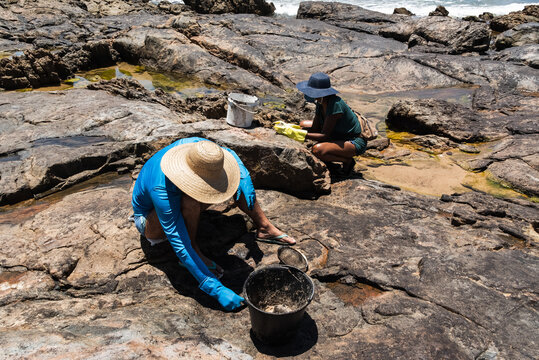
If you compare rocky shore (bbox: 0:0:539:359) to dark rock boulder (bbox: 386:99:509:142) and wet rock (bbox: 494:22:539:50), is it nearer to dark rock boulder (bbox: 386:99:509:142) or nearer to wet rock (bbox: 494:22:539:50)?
dark rock boulder (bbox: 386:99:509:142)

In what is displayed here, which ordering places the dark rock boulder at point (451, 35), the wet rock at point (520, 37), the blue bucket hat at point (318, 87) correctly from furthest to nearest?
the wet rock at point (520, 37) < the dark rock boulder at point (451, 35) < the blue bucket hat at point (318, 87)

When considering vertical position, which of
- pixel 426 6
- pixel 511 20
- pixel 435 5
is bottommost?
pixel 511 20

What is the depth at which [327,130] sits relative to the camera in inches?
194

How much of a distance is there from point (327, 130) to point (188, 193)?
2.76m

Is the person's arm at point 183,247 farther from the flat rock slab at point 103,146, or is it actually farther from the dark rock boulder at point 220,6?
the dark rock boulder at point 220,6

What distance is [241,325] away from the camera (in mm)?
2709

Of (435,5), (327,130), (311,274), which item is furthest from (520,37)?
(435,5)

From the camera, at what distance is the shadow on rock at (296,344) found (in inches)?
98.6

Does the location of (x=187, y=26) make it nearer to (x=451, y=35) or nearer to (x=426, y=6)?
(x=451, y=35)

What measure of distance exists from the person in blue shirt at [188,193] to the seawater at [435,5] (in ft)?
77.8

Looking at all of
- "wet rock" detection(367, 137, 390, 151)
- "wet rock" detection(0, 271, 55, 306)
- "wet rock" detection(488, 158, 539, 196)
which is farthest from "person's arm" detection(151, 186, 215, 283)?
"wet rock" detection(488, 158, 539, 196)

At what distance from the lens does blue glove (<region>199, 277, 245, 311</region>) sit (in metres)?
2.75

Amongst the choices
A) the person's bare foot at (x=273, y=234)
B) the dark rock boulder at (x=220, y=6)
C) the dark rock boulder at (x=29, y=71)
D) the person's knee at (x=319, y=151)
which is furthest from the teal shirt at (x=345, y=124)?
the dark rock boulder at (x=220, y=6)

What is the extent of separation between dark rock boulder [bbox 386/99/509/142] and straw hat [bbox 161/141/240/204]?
5.46 m
